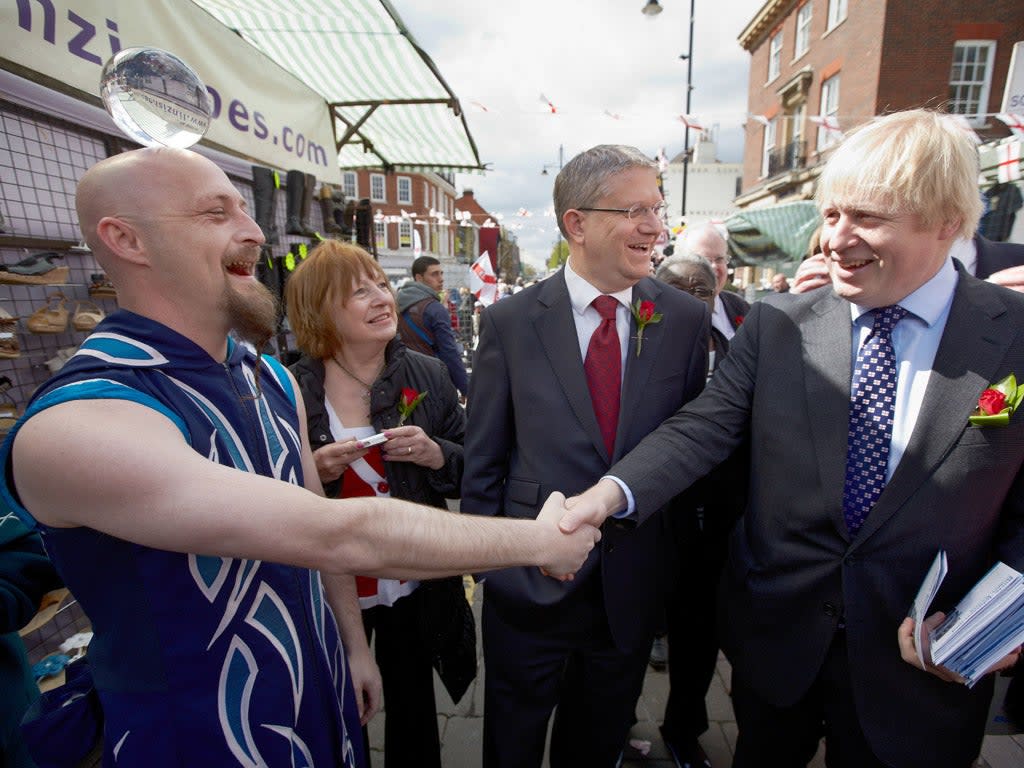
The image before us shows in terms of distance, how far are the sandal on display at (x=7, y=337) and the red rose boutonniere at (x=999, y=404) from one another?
3382 millimetres

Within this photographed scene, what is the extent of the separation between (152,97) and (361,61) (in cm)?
385

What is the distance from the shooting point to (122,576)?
1.09 meters

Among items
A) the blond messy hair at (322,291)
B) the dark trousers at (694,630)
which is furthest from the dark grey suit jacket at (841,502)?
the blond messy hair at (322,291)

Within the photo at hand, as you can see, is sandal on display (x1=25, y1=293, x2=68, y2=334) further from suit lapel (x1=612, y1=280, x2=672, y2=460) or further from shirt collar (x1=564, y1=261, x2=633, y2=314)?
suit lapel (x1=612, y1=280, x2=672, y2=460)

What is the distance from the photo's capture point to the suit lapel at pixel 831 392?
1471 millimetres

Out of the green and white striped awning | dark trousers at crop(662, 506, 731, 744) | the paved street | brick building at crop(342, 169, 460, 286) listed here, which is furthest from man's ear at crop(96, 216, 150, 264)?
brick building at crop(342, 169, 460, 286)

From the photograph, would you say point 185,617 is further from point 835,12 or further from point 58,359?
point 835,12

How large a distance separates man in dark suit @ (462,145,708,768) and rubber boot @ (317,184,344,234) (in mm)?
3800

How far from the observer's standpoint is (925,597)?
1270 millimetres

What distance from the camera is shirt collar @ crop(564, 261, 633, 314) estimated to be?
1.95 m

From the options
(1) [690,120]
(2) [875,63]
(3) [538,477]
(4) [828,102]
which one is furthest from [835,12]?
(3) [538,477]

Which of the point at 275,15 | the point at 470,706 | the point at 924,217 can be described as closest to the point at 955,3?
the point at 275,15

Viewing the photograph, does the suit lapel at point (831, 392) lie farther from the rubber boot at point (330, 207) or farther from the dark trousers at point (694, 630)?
the rubber boot at point (330, 207)

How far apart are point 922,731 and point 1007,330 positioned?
110 cm
